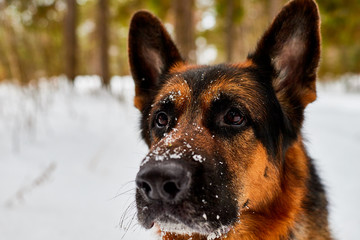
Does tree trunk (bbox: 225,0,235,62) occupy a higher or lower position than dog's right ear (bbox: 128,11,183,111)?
higher

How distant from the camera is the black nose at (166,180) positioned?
173 cm

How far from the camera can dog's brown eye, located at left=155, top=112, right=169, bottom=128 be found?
8.63ft

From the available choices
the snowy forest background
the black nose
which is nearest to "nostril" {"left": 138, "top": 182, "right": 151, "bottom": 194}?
the black nose

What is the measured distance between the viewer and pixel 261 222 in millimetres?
2396

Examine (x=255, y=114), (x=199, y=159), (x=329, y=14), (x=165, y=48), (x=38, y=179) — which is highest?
(x=329, y=14)

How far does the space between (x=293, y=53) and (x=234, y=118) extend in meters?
0.84

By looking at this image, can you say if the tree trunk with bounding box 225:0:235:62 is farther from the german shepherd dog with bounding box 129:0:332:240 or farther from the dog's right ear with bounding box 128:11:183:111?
the german shepherd dog with bounding box 129:0:332:240

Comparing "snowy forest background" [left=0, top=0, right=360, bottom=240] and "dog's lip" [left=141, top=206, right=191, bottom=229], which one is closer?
"dog's lip" [left=141, top=206, right=191, bottom=229]

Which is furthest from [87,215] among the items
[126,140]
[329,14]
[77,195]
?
[329,14]

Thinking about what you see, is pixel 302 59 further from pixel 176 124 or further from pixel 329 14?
pixel 329 14

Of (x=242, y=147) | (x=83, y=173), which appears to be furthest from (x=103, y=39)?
(x=242, y=147)

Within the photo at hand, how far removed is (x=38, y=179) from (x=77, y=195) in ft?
1.73

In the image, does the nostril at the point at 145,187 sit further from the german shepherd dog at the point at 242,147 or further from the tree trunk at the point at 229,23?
the tree trunk at the point at 229,23

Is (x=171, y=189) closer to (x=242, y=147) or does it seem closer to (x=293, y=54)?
(x=242, y=147)
